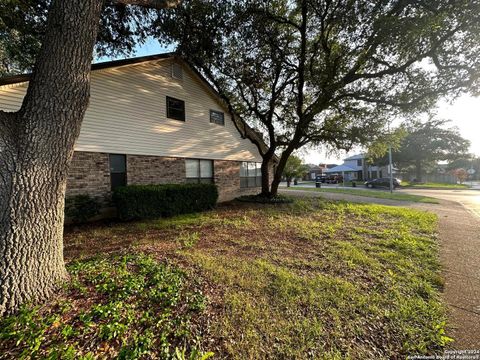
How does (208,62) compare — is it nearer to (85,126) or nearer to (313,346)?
(85,126)

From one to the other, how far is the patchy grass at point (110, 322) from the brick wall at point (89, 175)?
4.92 m

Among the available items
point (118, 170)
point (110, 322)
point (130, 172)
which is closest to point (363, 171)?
point (130, 172)

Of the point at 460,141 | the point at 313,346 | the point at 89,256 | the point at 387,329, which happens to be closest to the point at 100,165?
the point at 89,256

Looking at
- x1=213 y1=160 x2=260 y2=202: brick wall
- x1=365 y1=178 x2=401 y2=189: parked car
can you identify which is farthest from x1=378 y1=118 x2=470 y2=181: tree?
x1=213 y1=160 x2=260 y2=202: brick wall

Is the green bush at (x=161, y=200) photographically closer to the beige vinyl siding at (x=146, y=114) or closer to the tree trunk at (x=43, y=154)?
the beige vinyl siding at (x=146, y=114)

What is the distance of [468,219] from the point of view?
7.99 metres

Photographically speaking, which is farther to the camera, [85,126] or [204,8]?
[204,8]

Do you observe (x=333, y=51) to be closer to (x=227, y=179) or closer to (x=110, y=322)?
(x=227, y=179)

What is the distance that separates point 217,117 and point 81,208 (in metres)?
7.77

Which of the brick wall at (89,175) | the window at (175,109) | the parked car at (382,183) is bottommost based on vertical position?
the parked car at (382,183)

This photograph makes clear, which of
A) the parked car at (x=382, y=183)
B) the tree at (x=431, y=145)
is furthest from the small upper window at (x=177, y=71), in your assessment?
the tree at (x=431, y=145)

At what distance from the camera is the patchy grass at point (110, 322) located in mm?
1813

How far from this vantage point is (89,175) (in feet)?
23.0

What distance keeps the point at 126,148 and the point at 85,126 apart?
1425mm
